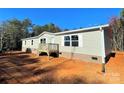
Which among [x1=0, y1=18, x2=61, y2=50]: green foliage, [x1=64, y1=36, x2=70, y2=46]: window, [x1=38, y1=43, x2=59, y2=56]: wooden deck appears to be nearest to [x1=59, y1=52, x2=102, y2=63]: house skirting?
[x1=64, y1=36, x2=70, y2=46]: window

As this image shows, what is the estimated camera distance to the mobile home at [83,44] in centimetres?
1048

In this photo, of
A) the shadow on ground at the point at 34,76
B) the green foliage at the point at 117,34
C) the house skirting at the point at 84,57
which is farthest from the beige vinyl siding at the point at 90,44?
the green foliage at the point at 117,34

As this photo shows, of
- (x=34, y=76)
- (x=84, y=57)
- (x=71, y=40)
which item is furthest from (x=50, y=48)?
(x=34, y=76)

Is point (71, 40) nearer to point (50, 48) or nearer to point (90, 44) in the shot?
point (90, 44)

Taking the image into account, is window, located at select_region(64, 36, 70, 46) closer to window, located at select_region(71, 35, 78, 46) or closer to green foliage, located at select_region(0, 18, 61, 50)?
window, located at select_region(71, 35, 78, 46)

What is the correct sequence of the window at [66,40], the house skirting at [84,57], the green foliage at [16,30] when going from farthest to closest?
Answer: the green foliage at [16,30] < the window at [66,40] < the house skirting at [84,57]

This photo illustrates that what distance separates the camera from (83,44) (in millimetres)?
12055

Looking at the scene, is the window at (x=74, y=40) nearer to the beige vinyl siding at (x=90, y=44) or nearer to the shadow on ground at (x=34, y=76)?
the beige vinyl siding at (x=90, y=44)

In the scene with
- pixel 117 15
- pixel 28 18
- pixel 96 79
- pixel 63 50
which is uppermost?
pixel 28 18

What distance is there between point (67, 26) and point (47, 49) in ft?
128

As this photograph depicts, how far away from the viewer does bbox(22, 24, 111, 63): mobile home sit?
1048 centimetres
